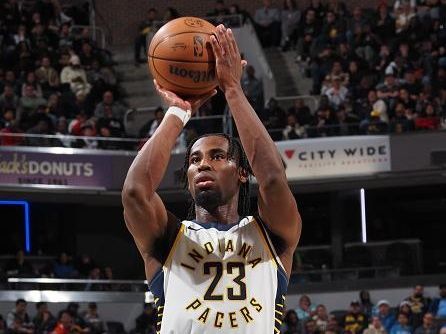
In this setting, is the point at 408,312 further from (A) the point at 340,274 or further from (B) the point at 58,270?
(B) the point at 58,270

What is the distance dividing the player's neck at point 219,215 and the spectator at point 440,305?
42.2 feet

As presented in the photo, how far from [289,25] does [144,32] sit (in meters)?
3.12

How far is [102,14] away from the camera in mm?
28344

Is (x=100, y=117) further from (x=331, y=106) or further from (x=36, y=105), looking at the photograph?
(x=331, y=106)

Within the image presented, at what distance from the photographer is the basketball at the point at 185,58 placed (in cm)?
507

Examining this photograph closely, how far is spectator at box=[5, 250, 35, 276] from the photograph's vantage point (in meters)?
20.4

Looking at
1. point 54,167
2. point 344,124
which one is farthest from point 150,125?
point 344,124

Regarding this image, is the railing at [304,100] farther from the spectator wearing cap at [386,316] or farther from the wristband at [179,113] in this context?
the wristband at [179,113]

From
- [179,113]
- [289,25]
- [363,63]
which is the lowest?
[179,113]

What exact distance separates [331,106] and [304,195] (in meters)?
3.51

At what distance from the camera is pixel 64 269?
21.2m

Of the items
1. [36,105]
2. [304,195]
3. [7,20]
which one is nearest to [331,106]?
[304,195]

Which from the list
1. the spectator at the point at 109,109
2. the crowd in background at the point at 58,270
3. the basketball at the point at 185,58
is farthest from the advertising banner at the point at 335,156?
the basketball at the point at 185,58

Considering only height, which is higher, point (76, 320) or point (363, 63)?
point (363, 63)
